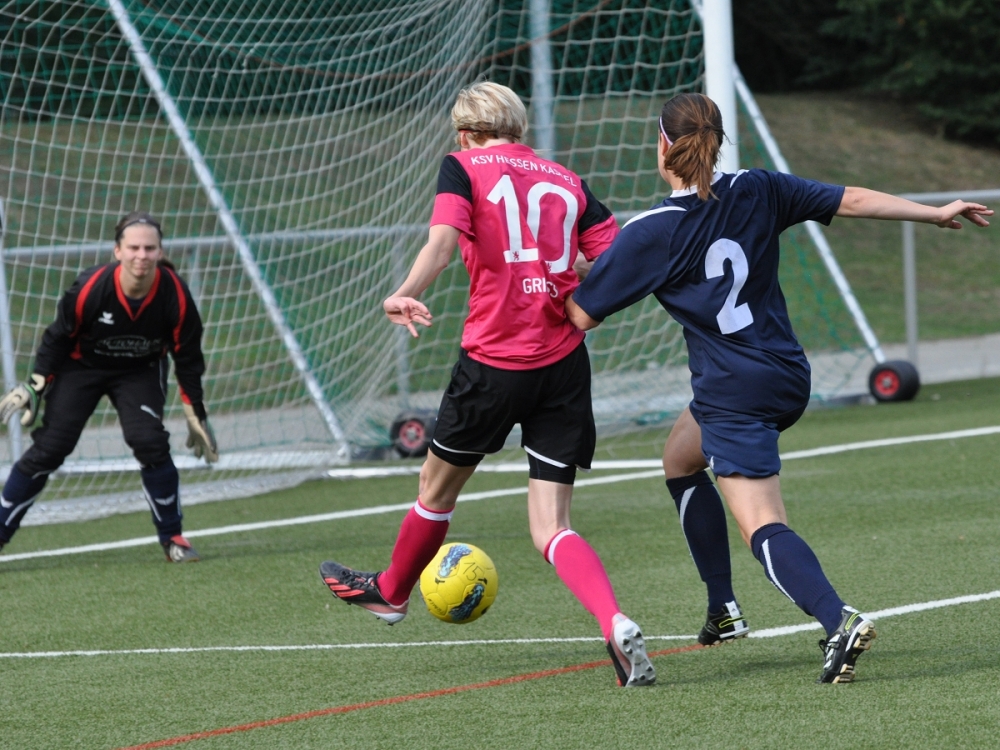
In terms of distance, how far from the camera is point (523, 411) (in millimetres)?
4625

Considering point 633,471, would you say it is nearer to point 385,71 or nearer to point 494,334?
point 385,71

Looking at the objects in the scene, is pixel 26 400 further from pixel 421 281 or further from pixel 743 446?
pixel 743 446

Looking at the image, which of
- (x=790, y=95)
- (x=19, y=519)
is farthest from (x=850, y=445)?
(x=790, y=95)

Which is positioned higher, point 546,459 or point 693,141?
point 693,141

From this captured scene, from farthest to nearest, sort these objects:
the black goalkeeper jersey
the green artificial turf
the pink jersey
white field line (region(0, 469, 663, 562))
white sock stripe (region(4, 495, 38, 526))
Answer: white field line (region(0, 469, 663, 562)) → white sock stripe (region(4, 495, 38, 526)) → the black goalkeeper jersey → the pink jersey → the green artificial turf

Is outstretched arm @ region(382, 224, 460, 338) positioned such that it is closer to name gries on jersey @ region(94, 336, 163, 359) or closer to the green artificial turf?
the green artificial turf

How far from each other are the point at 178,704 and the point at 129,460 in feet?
18.6

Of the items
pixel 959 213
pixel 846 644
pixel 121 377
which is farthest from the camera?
pixel 121 377

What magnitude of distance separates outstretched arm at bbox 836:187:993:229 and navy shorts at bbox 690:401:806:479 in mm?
654

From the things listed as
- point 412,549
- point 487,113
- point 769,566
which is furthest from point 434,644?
point 487,113

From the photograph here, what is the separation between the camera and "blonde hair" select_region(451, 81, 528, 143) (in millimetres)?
4621

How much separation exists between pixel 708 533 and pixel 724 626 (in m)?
0.32

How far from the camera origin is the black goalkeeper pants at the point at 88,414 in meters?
7.26

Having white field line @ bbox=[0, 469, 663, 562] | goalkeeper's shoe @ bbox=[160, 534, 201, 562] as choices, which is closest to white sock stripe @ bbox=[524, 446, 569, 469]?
goalkeeper's shoe @ bbox=[160, 534, 201, 562]
